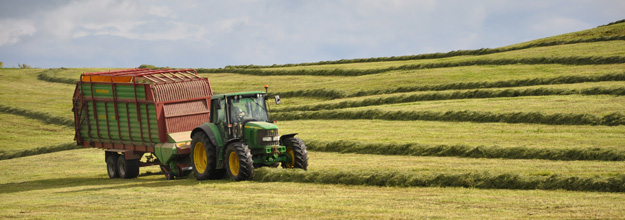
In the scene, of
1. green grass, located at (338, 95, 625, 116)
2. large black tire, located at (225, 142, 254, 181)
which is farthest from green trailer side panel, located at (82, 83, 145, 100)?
green grass, located at (338, 95, 625, 116)

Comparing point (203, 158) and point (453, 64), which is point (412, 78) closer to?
point (453, 64)

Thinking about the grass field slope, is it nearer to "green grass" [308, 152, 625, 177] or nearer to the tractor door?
"green grass" [308, 152, 625, 177]

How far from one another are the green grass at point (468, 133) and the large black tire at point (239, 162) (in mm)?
7816

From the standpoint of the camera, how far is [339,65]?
55469 millimetres

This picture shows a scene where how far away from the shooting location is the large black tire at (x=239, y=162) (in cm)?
1798

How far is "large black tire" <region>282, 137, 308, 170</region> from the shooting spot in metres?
18.9

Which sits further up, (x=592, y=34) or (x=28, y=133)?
(x=592, y=34)

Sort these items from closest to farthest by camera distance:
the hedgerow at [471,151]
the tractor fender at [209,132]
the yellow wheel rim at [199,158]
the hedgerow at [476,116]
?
the tractor fender at [209,132], the yellow wheel rim at [199,158], the hedgerow at [471,151], the hedgerow at [476,116]

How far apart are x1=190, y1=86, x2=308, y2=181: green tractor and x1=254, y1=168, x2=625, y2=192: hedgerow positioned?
0.85 metres

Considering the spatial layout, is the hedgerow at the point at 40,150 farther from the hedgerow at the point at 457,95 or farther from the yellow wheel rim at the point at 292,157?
the yellow wheel rim at the point at 292,157

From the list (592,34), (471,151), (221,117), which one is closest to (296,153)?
(221,117)

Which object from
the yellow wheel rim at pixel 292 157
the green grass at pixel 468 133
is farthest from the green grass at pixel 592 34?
the yellow wheel rim at pixel 292 157

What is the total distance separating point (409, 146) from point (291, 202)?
10.4 m

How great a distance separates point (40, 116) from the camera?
142 ft
